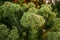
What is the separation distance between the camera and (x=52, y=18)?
619 mm

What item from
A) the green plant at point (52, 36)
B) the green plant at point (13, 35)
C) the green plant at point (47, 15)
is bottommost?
the green plant at point (52, 36)

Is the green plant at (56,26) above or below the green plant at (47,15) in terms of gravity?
below

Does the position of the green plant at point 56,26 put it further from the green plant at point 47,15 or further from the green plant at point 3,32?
the green plant at point 3,32

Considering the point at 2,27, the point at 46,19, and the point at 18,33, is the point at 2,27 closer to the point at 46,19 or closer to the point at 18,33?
the point at 18,33

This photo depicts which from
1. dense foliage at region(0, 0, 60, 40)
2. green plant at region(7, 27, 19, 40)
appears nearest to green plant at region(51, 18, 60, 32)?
dense foliage at region(0, 0, 60, 40)

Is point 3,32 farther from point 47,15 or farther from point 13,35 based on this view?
point 47,15

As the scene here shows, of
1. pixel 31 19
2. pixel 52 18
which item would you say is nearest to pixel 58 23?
pixel 52 18

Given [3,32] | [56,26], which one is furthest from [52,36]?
[3,32]

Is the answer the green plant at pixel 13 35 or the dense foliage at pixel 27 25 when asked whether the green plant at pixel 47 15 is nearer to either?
the dense foliage at pixel 27 25

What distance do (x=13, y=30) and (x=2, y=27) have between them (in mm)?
38

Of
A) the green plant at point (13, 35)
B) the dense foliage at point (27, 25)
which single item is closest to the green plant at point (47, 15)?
the dense foliage at point (27, 25)

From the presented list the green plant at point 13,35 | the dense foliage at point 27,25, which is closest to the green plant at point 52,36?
the dense foliage at point 27,25

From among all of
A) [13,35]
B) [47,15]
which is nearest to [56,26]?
[47,15]

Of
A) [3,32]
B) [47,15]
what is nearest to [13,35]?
[3,32]
